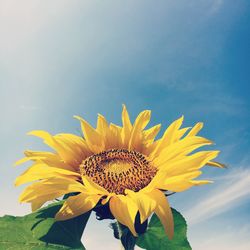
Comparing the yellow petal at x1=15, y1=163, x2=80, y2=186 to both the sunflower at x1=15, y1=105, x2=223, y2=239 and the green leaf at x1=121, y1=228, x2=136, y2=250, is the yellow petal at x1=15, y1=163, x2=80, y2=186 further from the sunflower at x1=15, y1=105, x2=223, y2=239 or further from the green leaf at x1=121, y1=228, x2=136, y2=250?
the green leaf at x1=121, y1=228, x2=136, y2=250

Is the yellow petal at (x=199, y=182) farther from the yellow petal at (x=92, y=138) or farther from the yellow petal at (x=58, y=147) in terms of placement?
the yellow petal at (x=92, y=138)

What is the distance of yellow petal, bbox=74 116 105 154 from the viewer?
372 cm

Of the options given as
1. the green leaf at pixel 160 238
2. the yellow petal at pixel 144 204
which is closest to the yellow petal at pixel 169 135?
the green leaf at pixel 160 238

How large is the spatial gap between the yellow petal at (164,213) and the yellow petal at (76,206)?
33cm

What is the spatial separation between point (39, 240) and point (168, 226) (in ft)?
2.22

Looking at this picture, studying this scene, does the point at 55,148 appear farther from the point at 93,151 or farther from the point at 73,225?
the point at 73,225

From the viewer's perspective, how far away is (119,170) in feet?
11.0

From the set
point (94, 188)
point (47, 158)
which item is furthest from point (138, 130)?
point (94, 188)

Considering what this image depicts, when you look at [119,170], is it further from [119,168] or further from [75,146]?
[75,146]

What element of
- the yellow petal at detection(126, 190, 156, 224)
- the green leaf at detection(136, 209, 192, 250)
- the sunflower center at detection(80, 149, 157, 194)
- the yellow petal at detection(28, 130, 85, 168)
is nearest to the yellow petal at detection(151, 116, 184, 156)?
the sunflower center at detection(80, 149, 157, 194)

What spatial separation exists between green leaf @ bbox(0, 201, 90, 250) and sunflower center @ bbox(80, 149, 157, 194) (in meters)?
0.69

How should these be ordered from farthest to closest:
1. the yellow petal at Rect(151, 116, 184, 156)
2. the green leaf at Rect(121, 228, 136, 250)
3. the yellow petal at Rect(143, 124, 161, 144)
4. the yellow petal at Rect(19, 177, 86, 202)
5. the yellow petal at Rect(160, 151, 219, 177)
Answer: the yellow petal at Rect(143, 124, 161, 144)
the yellow petal at Rect(151, 116, 184, 156)
the yellow petal at Rect(160, 151, 219, 177)
the yellow petal at Rect(19, 177, 86, 202)
the green leaf at Rect(121, 228, 136, 250)

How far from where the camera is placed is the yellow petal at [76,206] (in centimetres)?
211

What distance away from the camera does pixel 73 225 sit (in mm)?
2254
